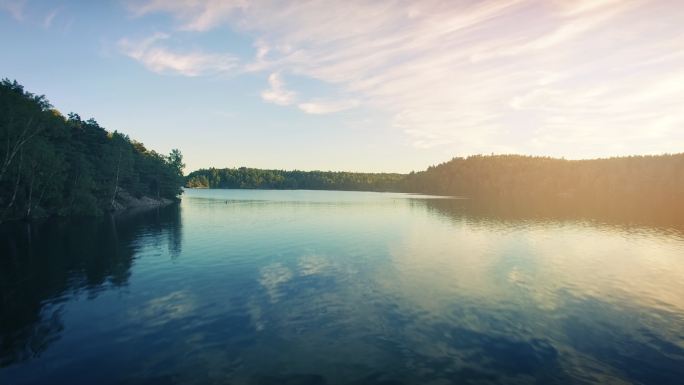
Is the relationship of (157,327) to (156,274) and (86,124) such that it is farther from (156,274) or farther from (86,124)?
(86,124)

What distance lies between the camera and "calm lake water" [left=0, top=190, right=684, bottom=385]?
19453mm

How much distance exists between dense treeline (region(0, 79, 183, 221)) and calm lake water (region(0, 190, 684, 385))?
796 inches

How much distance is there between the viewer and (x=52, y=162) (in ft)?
235

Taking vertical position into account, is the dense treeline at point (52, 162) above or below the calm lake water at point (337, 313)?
above

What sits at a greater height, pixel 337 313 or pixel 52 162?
pixel 52 162

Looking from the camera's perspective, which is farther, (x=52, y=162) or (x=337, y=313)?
(x=52, y=162)

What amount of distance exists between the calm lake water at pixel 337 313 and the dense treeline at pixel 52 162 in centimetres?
2021

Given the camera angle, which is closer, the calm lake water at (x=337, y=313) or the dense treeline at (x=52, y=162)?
the calm lake water at (x=337, y=313)

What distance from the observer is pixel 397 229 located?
76.8 m

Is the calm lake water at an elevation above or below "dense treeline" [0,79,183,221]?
below

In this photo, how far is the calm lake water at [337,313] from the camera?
1945 centimetres

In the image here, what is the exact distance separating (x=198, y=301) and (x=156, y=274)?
11952mm

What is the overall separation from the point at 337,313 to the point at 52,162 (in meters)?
75.5

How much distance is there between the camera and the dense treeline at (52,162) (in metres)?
63.9
